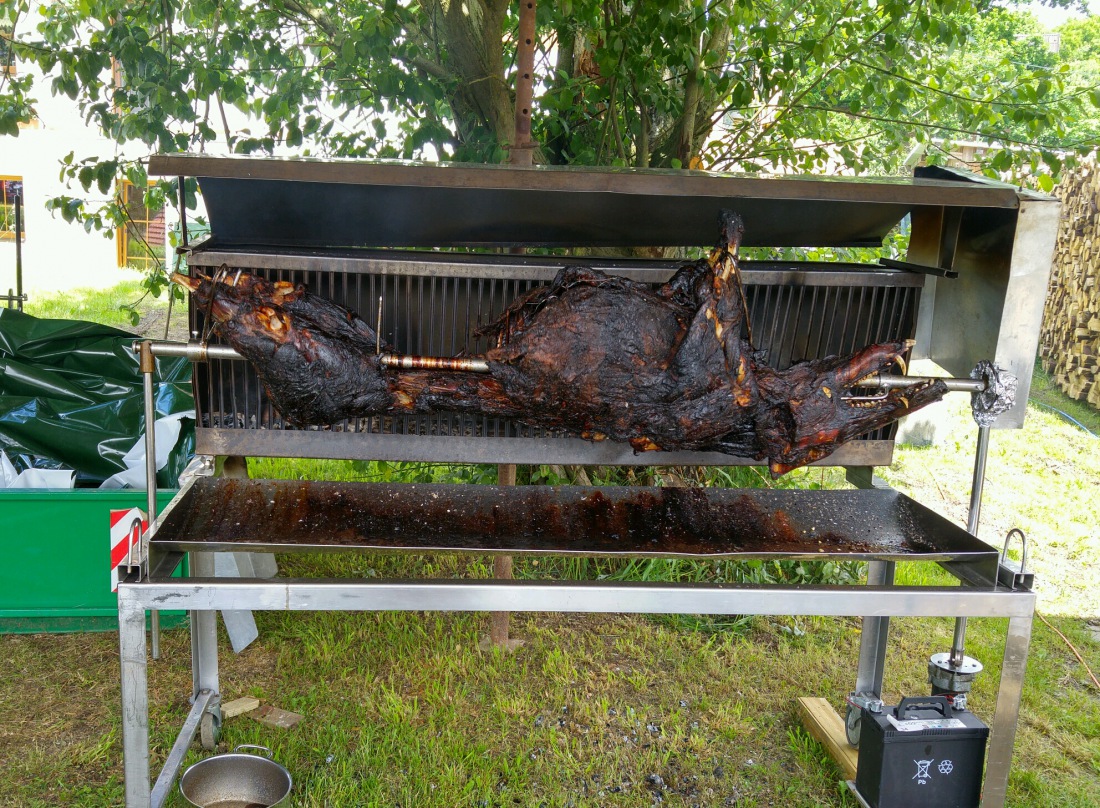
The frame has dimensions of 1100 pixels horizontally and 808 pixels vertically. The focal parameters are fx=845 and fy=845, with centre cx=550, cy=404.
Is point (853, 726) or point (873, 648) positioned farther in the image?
point (873, 648)

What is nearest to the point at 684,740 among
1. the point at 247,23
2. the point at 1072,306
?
the point at 247,23

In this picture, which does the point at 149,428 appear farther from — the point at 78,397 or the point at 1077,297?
the point at 1077,297

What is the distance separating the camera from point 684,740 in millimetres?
3049

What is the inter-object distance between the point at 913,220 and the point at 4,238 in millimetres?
14784

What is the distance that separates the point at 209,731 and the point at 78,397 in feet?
6.18

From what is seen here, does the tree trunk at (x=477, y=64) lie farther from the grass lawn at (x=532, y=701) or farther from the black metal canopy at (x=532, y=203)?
the grass lawn at (x=532, y=701)

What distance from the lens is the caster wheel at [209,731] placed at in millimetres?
2889

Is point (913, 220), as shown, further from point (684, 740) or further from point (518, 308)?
point (684, 740)

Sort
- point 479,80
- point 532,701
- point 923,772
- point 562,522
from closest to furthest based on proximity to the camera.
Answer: point 562,522, point 923,772, point 532,701, point 479,80

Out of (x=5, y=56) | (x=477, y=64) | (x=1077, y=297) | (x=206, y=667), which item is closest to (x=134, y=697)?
(x=206, y=667)

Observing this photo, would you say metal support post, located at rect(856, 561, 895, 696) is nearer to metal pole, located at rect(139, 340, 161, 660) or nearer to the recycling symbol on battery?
the recycling symbol on battery

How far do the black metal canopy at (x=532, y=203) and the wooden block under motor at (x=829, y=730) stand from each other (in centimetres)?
172

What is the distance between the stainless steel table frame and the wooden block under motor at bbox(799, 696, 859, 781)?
29.0 inches

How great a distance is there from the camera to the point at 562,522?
7.97 feet
